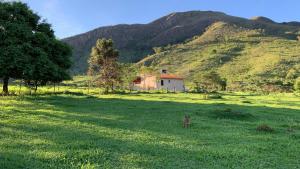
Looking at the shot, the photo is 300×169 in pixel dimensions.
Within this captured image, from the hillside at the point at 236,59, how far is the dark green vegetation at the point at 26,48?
7279cm

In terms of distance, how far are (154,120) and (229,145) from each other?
970 cm

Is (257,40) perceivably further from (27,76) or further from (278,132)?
(278,132)

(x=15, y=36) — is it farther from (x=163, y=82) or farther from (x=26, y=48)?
(x=163, y=82)

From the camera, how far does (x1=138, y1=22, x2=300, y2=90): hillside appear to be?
13475cm

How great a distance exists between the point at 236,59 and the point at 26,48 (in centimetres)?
12182

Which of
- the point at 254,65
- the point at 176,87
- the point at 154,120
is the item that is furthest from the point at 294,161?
the point at 254,65

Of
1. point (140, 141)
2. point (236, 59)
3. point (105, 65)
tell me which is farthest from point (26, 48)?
point (236, 59)

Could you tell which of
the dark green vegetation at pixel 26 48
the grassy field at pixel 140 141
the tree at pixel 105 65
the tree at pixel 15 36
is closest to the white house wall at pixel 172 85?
the tree at pixel 105 65

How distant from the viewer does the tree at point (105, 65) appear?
77250mm

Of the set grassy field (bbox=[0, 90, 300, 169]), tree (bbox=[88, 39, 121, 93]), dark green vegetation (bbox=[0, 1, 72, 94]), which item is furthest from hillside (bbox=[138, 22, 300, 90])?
grassy field (bbox=[0, 90, 300, 169])

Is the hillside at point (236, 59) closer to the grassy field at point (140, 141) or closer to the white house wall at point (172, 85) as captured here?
the white house wall at point (172, 85)

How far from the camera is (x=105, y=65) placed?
80.2 m

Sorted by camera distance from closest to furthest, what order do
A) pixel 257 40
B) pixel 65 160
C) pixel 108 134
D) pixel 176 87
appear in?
pixel 65 160, pixel 108 134, pixel 176 87, pixel 257 40

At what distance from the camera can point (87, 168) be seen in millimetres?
14055
